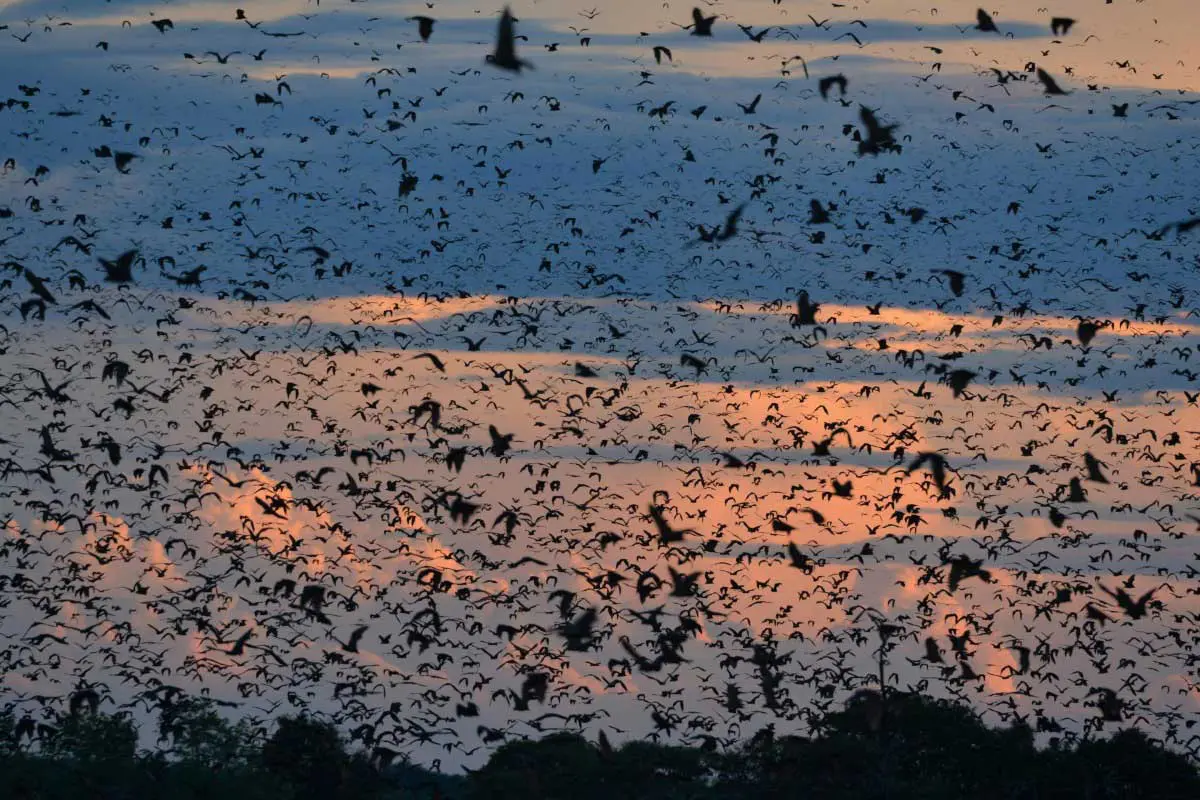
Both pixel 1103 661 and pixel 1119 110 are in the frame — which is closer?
pixel 1119 110

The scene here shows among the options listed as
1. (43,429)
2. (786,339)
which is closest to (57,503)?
(43,429)

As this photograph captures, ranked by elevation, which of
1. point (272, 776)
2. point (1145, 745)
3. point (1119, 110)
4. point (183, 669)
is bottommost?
point (272, 776)

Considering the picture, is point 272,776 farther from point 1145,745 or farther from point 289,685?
point 1145,745

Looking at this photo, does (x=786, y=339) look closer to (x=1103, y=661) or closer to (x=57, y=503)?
(x=1103, y=661)

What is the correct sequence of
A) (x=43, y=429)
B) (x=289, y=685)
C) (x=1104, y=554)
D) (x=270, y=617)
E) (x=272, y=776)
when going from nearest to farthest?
1. (x=43, y=429)
2. (x=1104, y=554)
3. (x=270, y=617)
4. (x=289, y=685)
5. (x=272, y=776)

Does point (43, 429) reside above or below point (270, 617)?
above

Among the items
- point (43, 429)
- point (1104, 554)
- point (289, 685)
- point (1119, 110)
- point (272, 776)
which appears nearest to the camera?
point (43, 429)

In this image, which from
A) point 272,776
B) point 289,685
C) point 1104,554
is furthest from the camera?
point 272,776

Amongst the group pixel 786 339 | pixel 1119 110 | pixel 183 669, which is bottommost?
pixel 183 669

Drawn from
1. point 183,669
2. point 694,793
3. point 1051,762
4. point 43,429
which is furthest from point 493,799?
point 43,429
